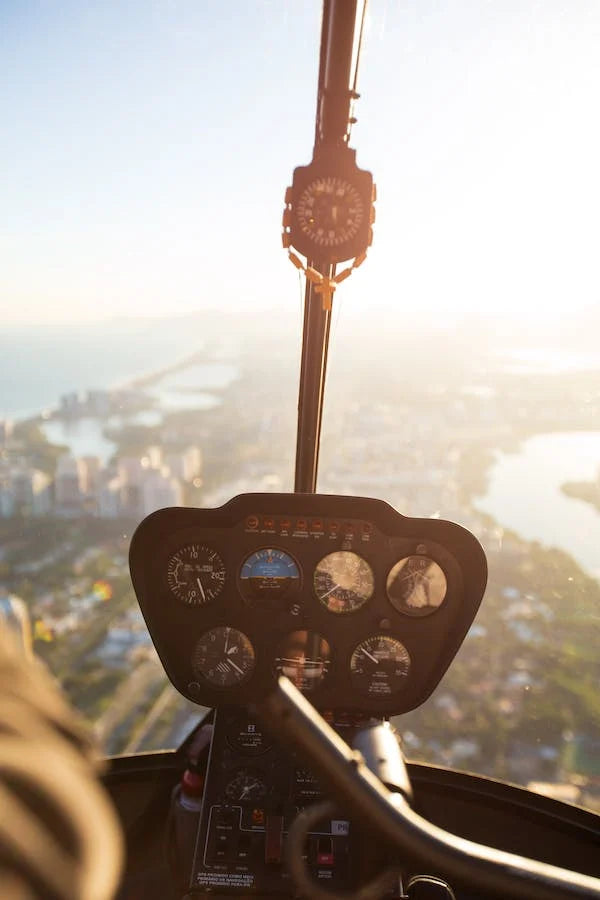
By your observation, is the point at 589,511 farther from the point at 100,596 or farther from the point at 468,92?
the point at 100,596

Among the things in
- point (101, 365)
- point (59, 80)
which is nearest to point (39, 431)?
point (101, 365)

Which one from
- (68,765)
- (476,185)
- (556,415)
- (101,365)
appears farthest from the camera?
(101,365)

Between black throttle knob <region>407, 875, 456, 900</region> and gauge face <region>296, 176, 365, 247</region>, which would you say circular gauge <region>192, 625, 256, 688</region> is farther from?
gauge face <region>296, 176, 365, 247</region>

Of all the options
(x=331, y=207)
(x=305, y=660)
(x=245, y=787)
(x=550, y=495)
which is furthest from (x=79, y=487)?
(x=550, y=495)

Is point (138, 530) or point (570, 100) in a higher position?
point (570, 100)

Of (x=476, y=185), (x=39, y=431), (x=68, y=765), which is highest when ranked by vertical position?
(x=476, y=185)

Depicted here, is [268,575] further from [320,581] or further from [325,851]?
[325,851]

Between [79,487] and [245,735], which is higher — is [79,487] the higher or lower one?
the higher one
